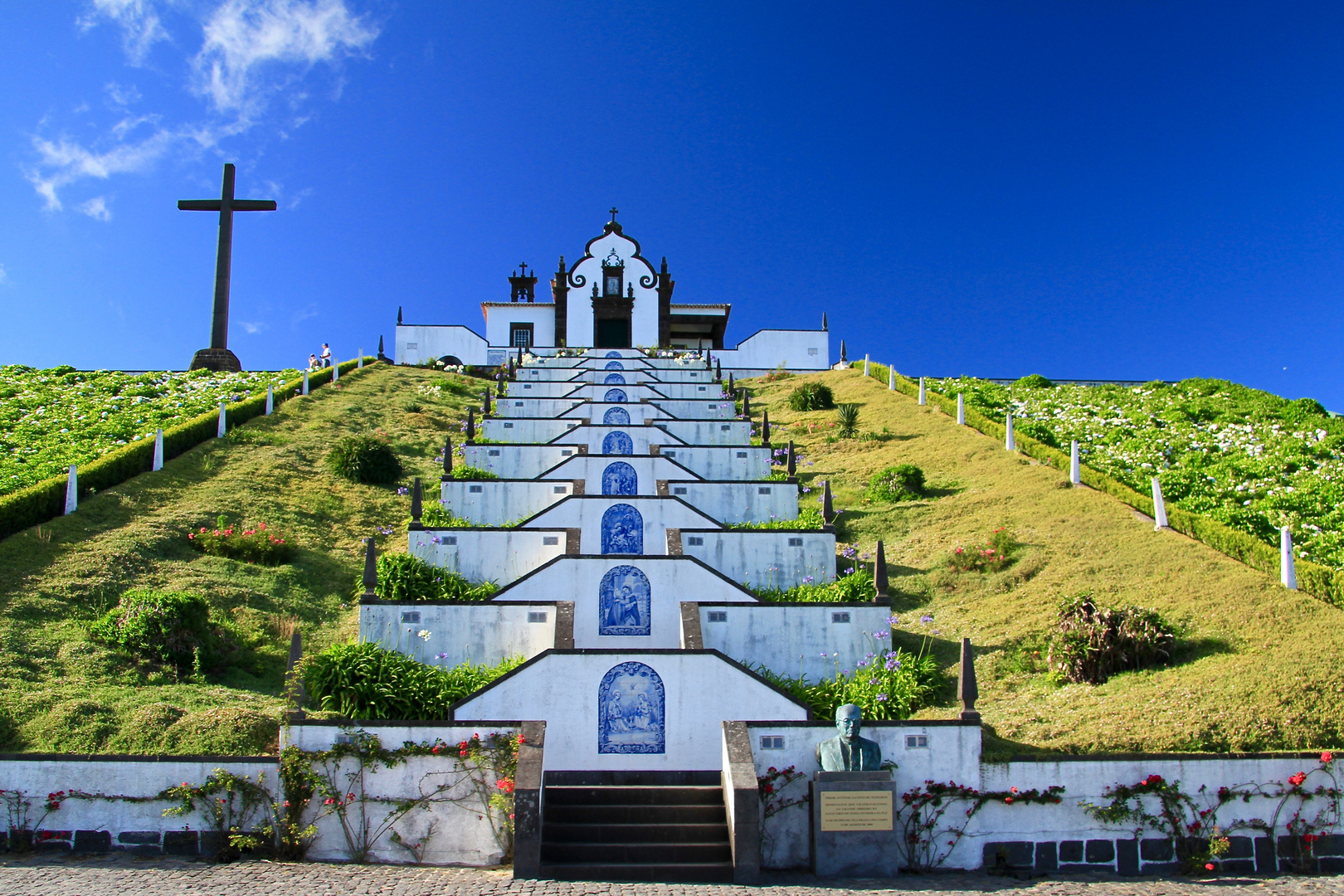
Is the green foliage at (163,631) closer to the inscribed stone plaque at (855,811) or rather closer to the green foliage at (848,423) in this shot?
the inscribed stone plaque at (855,811)

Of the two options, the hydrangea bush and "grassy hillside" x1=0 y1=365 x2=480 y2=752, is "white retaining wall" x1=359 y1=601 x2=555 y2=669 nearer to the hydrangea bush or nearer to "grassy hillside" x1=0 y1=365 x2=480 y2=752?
"grassy hillside" x1=0 y1=365 x2=480 y2=752

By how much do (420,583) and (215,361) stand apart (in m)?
26.1

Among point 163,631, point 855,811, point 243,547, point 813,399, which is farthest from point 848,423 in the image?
point 163,631

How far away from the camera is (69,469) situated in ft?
58.2

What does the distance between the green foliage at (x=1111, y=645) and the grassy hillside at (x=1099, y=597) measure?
226 millimetres

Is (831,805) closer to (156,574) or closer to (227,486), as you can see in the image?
(156,574)

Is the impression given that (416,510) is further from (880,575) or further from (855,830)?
(855,830)

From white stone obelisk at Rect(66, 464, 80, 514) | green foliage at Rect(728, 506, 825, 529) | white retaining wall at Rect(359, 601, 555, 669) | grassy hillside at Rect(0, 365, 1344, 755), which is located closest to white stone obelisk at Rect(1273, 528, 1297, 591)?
grassy hillside at Rect(0, 365, 1344, 755)

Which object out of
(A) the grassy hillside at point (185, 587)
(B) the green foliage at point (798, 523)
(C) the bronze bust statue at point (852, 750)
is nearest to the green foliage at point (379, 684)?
(A) the grassy hillside at point (185, 587)

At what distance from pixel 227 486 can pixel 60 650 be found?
7.75 m

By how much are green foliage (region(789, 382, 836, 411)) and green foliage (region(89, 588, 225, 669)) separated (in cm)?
2160

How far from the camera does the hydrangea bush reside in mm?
18797

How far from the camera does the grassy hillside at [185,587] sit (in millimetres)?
11617

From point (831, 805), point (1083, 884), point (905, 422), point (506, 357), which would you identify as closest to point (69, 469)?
point (831, 805)
